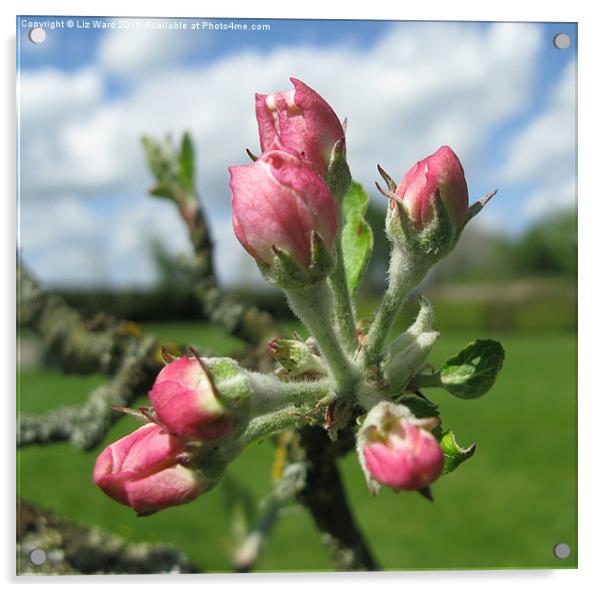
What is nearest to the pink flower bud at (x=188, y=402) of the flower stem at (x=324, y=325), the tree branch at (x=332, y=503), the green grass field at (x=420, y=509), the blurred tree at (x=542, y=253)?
the flower stem at (x=324, y=325)

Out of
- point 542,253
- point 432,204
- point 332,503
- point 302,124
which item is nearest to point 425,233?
point 432,204

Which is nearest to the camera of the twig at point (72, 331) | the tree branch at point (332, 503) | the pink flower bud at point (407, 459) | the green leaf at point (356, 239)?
the pink flower bud at point (407, 459)

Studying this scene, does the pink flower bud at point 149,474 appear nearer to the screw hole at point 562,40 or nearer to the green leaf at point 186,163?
the green leaf at point 186,163

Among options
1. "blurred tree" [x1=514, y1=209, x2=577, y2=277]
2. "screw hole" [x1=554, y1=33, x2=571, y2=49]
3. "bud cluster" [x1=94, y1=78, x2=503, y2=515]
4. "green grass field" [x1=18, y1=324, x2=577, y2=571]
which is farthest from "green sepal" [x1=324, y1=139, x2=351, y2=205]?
"blurred tree" [x1=514, y1=209, x2=577, y2=277]

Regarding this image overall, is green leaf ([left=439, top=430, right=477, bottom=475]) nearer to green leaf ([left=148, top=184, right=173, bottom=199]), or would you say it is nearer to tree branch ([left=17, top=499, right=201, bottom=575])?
tree branch ([left=17, top=499, right=201, bottom=575])

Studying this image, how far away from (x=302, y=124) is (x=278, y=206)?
112 mm

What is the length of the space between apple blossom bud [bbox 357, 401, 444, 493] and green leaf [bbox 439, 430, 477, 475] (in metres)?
0.08

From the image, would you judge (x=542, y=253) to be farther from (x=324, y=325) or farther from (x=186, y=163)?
(x=324, y=325)

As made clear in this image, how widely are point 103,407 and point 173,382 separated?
69cm

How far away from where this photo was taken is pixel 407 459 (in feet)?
1.52

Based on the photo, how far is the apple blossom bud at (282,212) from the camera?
0.48 metres

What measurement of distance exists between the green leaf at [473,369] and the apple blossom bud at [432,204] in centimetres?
10
